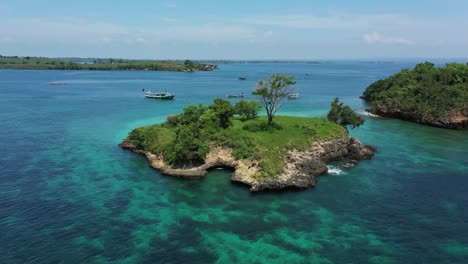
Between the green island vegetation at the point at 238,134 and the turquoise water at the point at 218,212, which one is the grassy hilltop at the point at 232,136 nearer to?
the green island vegetation at the point at 238,134

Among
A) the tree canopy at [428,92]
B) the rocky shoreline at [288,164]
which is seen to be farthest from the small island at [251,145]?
the tree canopy at [428,92]

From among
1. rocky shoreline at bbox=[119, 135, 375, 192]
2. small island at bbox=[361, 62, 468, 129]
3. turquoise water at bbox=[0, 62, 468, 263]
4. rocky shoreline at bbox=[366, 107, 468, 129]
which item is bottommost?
turquoise water at bbox=[0, 62, 468, 263]

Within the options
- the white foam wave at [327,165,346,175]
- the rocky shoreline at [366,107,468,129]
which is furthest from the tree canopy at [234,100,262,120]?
the rocky shoreline at [366,107,468,129]

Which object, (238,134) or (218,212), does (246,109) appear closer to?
(238,134)

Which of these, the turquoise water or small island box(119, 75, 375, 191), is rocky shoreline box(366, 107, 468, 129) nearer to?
the turquoise water

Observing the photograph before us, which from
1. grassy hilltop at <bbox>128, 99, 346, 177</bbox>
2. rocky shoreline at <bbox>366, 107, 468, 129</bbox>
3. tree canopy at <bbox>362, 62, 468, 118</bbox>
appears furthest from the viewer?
tree canopy at <bbox>362, 62, 468, 118</bbox>

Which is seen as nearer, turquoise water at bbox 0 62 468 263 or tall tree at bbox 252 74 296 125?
turquoise water at bbox 0 62 468 263

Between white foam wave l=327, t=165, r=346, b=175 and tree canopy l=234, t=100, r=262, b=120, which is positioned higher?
tree canopy l=234, t=100, r=262, b=120

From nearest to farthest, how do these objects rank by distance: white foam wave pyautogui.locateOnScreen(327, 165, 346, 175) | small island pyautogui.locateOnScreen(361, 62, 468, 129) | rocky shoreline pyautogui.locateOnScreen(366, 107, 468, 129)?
white foam wave pyautogui.locateOnScreen(327, 165, 346, 175)
rocky shoreline pyautogui.locateOnScreen(366, 107, 468, 129)
small island pyautogui.locateOnScreen(361, 62, 468, 129)
